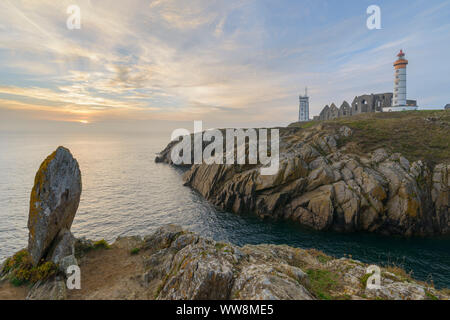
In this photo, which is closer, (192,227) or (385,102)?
(192,227)

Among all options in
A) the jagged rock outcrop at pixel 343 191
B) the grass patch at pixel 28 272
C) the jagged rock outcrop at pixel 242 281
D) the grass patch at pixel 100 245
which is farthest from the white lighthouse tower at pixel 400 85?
the grass patch at pixel 28 272

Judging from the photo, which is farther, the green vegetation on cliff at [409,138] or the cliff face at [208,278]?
the green vegetation on cliff at [409,138]

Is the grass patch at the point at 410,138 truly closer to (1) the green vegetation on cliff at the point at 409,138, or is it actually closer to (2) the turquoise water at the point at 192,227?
(1) the green vegetation on cliff at the point at 409,138

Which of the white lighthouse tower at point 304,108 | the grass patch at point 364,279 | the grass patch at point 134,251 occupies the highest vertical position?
the white lighthouse tower at point 304,108

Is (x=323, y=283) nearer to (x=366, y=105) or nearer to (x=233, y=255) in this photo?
(x=233, y=255)

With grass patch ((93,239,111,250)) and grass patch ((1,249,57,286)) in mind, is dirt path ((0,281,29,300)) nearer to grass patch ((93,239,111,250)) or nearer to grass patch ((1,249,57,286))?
grass patch ((1,249,57,286))

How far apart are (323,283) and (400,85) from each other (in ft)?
341

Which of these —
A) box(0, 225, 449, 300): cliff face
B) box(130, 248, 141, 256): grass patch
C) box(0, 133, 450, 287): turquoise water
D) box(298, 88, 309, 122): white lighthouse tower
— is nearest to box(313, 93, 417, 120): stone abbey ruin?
box(298, 88, 309, 122): white lighthouse tower

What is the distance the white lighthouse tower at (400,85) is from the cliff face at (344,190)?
56.2m

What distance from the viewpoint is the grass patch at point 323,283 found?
912 cm

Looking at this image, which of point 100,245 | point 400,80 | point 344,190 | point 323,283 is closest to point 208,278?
point 323,283

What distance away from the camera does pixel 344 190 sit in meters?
34.8
